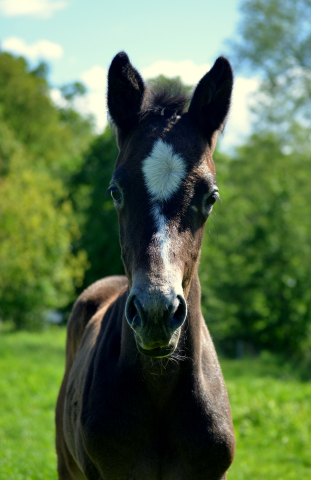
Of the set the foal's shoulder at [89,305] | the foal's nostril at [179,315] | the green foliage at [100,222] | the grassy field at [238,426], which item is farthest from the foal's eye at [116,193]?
the green foliage at [100,222]

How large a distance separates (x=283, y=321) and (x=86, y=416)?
1556cm

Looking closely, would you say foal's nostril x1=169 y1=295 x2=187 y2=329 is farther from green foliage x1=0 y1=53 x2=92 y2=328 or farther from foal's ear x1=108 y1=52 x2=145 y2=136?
green foliage x1=0 y1=53 x2=92 y2=328

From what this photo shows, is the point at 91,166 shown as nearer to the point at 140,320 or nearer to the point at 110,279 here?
the point at 110,279

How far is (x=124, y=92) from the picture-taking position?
3.43 m

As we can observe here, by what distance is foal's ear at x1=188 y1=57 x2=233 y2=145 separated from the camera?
10.9ft

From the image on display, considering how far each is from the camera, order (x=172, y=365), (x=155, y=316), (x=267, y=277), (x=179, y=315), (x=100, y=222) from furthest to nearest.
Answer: (x=100, y=222) → (x=267, y=277) → (x=172, y=365) → (x=179, y=315) → (x=155, y=316)

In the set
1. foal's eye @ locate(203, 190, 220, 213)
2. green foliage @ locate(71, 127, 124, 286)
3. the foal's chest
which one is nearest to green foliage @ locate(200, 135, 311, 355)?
green foliage @ locate(71, 127, 124, 286)

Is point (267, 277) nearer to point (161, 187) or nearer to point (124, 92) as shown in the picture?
point (124, 92)

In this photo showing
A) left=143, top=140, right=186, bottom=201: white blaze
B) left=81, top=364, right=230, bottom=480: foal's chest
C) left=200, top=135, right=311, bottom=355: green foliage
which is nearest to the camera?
left=143, top=140, right=186, bottom=201: white blaze

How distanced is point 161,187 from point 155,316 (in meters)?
0.79

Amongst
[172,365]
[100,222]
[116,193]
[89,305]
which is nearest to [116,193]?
[116,193]

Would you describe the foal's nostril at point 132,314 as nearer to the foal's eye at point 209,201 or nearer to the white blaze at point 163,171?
the white blaze at point 163,171

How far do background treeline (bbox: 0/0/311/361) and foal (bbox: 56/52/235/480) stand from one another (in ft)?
38.1

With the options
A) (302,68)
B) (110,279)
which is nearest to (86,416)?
(110,279)
